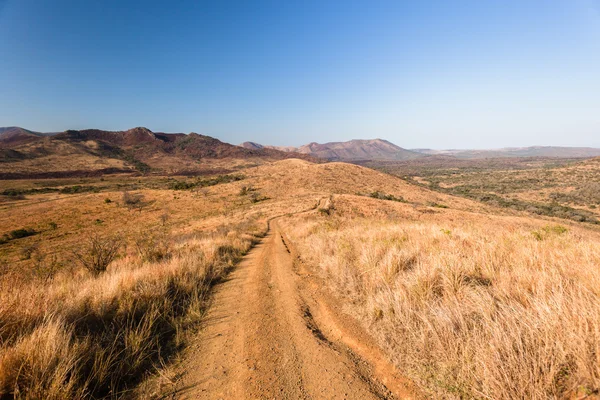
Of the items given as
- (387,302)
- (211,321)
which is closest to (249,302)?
(211,321)

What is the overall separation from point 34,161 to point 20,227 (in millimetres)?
102687

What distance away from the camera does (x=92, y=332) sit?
377 centimetres

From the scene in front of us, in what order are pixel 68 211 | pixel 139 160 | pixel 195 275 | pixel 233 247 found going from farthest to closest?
pixel 139 160 → pixel 68 211 → pixel 233 247 → pixel 195 275

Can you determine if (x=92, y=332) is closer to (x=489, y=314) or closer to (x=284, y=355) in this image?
(x=284, y=355)

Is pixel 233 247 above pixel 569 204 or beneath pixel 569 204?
above

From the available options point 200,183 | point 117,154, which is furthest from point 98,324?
point 117,154

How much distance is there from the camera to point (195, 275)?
6645 millimetres

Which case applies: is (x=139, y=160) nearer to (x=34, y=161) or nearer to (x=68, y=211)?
(x=34, y=161)

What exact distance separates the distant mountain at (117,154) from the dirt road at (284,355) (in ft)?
341

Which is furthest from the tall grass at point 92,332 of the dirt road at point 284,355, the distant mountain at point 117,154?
the distant mountain at point 117,154

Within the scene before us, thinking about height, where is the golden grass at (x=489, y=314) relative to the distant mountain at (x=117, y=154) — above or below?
below

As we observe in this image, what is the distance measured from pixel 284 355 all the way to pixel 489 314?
9.02ft

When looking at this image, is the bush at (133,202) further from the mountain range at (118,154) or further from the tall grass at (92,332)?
the mountain range at (118,154)

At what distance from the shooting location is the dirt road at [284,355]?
9.48 ft
